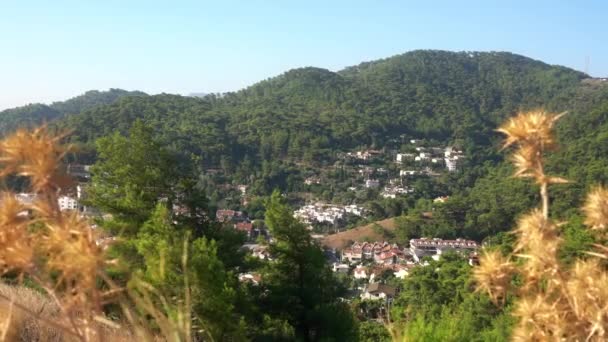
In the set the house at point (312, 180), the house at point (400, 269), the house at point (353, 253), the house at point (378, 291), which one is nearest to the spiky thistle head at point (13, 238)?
the house at point (378, 291)

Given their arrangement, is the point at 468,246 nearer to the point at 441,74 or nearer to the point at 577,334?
the point at 577,334

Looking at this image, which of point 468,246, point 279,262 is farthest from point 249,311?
point 468,246

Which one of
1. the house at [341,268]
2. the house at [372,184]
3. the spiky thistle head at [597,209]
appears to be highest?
the spiky thistle head at [597,209]

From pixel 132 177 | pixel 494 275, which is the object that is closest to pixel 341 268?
pixel 132 177

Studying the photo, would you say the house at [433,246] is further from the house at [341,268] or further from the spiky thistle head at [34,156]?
the spiky thistle head at [34,156]

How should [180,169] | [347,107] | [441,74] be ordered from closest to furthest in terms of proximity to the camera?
[180,169] < [347,107] < [441,74]

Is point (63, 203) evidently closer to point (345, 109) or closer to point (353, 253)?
point (353, 253)
